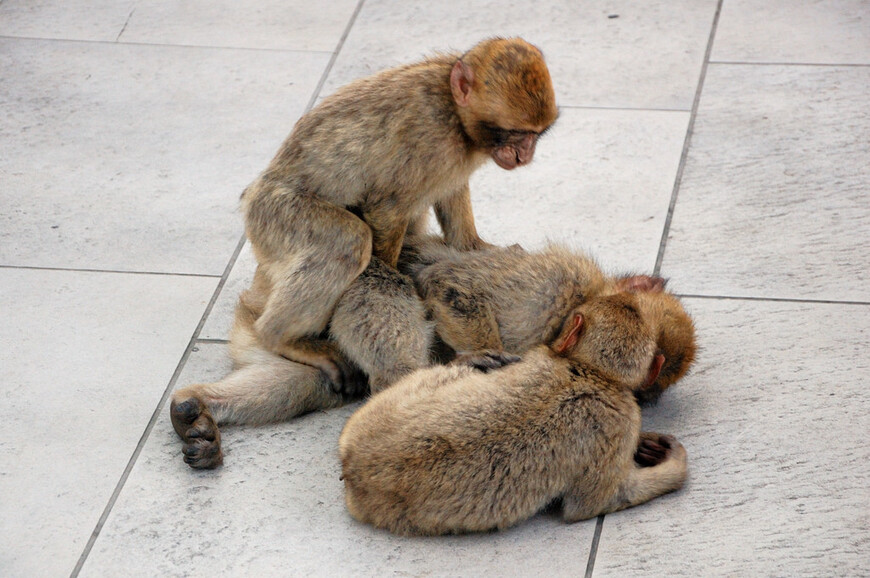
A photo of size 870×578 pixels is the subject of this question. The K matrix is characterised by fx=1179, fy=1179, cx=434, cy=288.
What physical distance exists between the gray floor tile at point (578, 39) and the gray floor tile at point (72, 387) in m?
2.37

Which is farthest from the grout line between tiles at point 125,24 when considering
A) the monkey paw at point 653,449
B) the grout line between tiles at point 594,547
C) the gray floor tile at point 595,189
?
the grout line between tiles at point 594,547

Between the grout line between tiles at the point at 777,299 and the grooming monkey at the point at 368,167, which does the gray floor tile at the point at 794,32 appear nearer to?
the grout line between tiles at the point at 777,299

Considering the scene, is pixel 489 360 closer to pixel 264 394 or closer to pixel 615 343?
pixel 615 343

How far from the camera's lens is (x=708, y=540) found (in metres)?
4.64

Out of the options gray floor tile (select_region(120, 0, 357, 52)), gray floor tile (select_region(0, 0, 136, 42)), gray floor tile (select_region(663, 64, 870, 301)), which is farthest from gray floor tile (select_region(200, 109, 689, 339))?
gray floor tile (select_region(0, 0, 136, 42))

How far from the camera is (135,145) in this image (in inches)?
297

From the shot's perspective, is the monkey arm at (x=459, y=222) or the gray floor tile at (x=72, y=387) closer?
the gray floor tile at (x=72, y=387)

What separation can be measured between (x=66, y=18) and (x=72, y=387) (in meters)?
4.34

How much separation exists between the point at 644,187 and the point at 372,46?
8.27ft

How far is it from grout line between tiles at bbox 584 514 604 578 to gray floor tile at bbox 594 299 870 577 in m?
0.02

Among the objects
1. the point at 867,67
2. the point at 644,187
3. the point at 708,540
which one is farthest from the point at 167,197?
the point at 867,67

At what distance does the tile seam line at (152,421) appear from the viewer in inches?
186

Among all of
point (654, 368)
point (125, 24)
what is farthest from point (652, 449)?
point (125, 24)

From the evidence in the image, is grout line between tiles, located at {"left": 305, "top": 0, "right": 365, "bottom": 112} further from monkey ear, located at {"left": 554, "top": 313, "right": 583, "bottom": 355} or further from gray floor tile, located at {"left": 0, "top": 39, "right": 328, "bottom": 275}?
monkey ear, located at {"left": 554, "top": 313, "right": 583, "bottom": 355}
